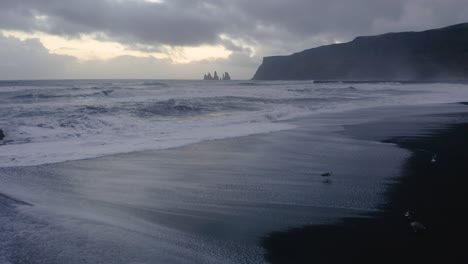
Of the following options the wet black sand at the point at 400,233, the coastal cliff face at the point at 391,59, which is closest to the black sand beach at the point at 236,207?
the wet black sand at the point at 400,233

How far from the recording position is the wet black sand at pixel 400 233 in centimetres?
400

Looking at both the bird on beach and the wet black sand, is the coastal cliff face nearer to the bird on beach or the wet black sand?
the wet black sand

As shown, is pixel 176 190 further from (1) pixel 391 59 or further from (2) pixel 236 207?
(1) pixel 391 59

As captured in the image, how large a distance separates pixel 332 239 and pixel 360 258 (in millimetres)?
531

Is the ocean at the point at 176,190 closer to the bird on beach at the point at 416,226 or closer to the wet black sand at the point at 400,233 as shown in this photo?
the wet black sand at the point at 400,233

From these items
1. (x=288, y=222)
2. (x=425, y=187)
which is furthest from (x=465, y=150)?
(x=288, y=222)

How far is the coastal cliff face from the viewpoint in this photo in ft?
325

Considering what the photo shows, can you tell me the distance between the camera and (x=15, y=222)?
16.3 ft

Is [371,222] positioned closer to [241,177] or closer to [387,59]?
[241,177]

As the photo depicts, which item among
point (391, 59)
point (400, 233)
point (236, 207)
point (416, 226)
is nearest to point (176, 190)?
point (236, 207)

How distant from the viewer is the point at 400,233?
4551 mm

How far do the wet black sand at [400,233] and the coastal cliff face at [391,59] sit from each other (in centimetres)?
9320

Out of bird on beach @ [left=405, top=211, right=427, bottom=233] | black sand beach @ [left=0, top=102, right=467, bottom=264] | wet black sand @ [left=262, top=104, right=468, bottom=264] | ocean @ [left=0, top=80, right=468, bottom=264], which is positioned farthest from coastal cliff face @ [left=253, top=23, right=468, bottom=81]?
bird on beach @ [left=405, top=211, right=427, bottom=233]

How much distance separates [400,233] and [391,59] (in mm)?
123983
